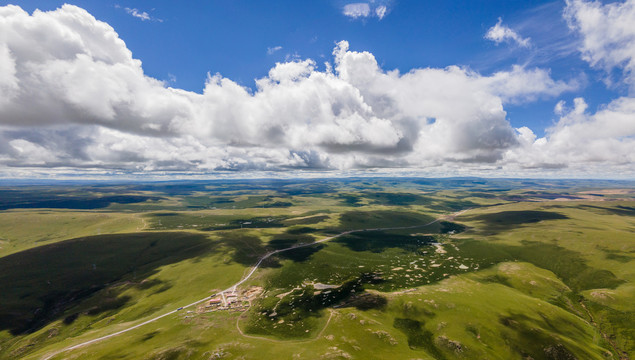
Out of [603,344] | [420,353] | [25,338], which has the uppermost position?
[420,353]

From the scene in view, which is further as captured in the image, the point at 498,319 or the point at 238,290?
the point at 238,290

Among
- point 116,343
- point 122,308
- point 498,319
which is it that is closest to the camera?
point 116,343

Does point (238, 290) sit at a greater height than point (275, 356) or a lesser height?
lesser

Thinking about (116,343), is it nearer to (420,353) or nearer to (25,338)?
(25,338)

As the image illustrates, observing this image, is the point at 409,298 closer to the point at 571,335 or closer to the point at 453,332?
the point at 453,332

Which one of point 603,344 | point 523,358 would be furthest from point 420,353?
Result: point 603,344

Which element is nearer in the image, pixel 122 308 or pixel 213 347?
pixel 213 347

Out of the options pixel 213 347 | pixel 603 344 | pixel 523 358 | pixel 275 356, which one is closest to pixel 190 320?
pixel 213 347

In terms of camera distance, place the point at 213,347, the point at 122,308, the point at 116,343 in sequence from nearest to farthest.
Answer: the point at 213,347 → the point at 116,343 → the point at 122,308

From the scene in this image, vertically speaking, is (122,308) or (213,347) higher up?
(213,347)
